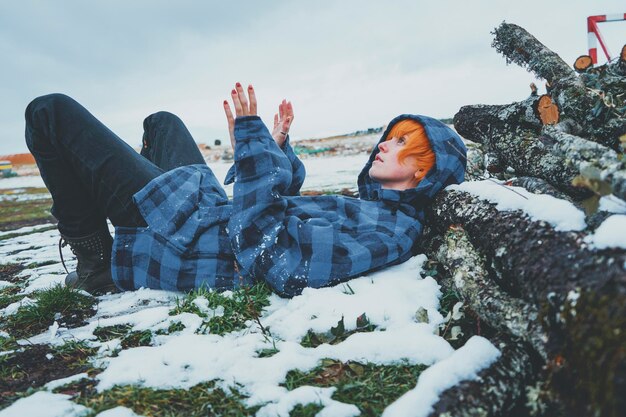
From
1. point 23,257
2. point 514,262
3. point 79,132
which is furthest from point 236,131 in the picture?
point 23,257

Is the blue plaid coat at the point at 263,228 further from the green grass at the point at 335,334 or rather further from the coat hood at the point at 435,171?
the green grass at the point at 335,334

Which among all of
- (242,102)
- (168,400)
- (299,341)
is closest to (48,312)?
(168,400)

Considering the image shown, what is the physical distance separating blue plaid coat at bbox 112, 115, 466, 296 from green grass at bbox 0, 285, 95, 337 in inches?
10.9

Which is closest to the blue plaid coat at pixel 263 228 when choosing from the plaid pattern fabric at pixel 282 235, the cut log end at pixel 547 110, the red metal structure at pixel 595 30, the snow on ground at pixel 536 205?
the plaid pattern fabric at pixel 282 235

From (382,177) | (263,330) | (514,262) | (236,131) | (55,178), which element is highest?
(236,131)

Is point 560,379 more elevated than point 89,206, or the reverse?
point 89,206

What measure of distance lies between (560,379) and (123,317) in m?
2.23

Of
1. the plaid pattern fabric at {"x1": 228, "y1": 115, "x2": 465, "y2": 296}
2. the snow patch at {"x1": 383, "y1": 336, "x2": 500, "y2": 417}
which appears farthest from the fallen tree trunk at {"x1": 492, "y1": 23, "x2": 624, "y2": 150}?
the snow patch at {"x1": 383, "y1": 336, "x2": 500, "y2": 417}

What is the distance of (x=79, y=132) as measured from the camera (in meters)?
2.65

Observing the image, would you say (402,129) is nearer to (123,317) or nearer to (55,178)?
(123,317)

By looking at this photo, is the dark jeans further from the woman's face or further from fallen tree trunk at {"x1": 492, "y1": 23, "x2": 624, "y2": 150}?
fallen tree trunk at {"x1": 492, "y1": 23, "x2": 624, "y2": 150}

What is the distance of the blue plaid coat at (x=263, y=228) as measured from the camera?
8.09 ft

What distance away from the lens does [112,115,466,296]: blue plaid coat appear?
2465mm

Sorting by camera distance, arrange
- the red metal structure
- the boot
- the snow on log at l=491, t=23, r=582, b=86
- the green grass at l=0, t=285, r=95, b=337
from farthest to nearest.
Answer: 1. the red metal structure
2. the snow on log at l=491, t=23, r=582, b=86
3. the boot
4. the green grass at l=0, t=285, r=95, b=337
